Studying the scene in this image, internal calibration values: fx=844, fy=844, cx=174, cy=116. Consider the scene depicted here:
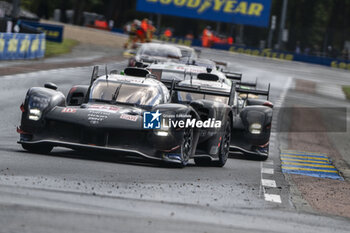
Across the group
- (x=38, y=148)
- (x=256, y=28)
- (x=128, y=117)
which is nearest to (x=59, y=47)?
(x=256, y=28)

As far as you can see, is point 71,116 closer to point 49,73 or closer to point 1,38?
point 49,73

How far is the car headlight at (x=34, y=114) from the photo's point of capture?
11000 millimetres

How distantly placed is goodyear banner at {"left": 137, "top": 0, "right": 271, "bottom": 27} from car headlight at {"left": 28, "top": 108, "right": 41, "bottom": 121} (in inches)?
2741

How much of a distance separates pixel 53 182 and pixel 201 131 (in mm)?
3887

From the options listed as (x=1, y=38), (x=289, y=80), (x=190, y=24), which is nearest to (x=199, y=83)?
(x=1, y=38)

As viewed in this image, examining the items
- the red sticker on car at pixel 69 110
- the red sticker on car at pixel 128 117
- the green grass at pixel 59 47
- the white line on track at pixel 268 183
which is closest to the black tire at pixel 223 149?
the white line on track at pixel 268 183

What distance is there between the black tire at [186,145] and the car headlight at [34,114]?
1.92 meters

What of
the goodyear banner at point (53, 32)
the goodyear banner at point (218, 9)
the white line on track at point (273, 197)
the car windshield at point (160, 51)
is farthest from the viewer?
the goodyear banner at point (218, 9)

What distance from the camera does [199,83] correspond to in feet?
48.3

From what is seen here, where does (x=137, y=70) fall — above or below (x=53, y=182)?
above

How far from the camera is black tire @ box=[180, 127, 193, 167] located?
1114 cm

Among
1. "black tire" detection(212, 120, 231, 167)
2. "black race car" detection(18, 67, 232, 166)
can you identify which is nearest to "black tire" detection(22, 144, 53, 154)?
"black race car" detection(18, 67, 232, 166)

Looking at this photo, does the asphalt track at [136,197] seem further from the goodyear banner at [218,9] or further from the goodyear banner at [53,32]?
the goodyear banner at [218,9]

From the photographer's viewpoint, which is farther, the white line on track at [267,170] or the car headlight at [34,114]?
the white line on track at [267,170]
